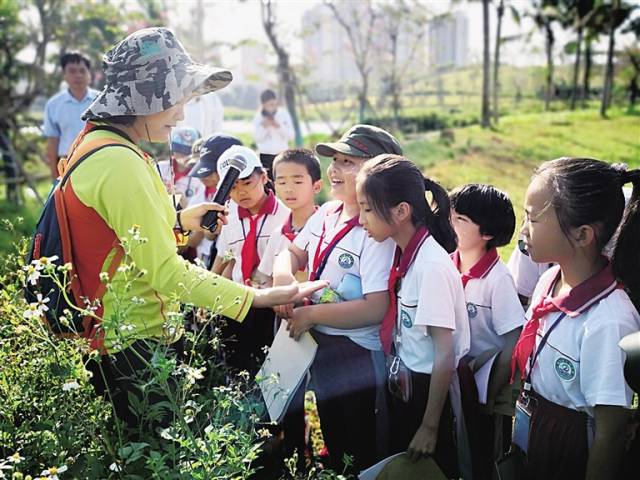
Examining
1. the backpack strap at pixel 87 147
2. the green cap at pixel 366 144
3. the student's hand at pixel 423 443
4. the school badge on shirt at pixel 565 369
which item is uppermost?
the backpack strap at pixel 87 147

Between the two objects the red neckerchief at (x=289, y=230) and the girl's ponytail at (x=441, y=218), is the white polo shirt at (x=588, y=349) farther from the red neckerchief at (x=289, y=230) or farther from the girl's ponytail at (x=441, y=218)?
the red neckerchief at (x=289, y=230)

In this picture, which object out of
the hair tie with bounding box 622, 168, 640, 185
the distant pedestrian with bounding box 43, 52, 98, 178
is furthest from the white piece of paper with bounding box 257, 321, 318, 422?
the distant pedestrian with bounding box 43, 52, 98, 178

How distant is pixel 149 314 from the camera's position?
208 centimetres

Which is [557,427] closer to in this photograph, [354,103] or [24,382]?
[24,382]

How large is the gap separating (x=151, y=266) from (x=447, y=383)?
1057mm

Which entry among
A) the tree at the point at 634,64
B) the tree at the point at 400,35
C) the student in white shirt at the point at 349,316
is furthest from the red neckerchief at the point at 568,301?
the tree at the point at 634,64

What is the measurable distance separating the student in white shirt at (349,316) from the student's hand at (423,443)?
1.06 ft

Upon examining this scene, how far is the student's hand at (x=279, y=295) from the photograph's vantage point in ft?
7.00

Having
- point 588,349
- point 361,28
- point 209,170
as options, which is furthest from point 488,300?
point 361,28

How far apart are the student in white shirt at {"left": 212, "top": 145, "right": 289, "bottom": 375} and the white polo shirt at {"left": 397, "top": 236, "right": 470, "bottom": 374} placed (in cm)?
98

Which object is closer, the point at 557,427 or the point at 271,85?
the point at 557,427

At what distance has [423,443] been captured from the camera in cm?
215

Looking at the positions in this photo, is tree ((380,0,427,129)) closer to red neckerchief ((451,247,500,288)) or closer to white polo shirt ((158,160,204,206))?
white polo shirt ((158,160,204,206))

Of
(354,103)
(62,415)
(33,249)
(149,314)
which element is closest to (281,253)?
(149,314)
